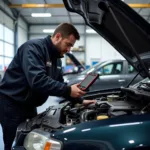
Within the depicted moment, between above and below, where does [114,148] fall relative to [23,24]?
below

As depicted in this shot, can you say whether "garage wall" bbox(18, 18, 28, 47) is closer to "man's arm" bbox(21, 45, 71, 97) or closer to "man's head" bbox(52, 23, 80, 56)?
"man's head" bbox(52, 23, 80, 56)

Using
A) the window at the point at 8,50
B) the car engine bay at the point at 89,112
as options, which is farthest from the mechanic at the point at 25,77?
the window at the point at 8,50

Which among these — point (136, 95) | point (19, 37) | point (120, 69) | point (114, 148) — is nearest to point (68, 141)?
point (114, 148)

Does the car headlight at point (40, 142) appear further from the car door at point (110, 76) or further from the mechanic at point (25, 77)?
the car door at point (110, 76)

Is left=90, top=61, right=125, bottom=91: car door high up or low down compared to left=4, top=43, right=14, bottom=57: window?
down

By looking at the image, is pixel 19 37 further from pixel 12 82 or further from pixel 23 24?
pixel 12 82

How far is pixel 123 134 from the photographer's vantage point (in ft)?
4.21

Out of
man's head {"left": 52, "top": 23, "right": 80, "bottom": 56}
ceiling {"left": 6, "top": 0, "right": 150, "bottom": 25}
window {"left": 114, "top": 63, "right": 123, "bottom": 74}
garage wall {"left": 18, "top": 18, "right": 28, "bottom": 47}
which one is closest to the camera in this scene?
man's head {"left": 52, "top": 23, "right": 80, "bottom": 56}

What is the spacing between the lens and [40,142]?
56.7 inches

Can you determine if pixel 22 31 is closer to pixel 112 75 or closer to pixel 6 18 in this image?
Answer: pixel 6 18

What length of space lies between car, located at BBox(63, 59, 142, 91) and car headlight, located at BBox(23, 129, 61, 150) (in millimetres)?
4760

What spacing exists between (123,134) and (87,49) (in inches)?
650

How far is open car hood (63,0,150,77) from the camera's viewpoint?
172cm

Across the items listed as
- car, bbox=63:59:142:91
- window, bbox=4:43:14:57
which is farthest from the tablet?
window, bbox=4:43:14:57
